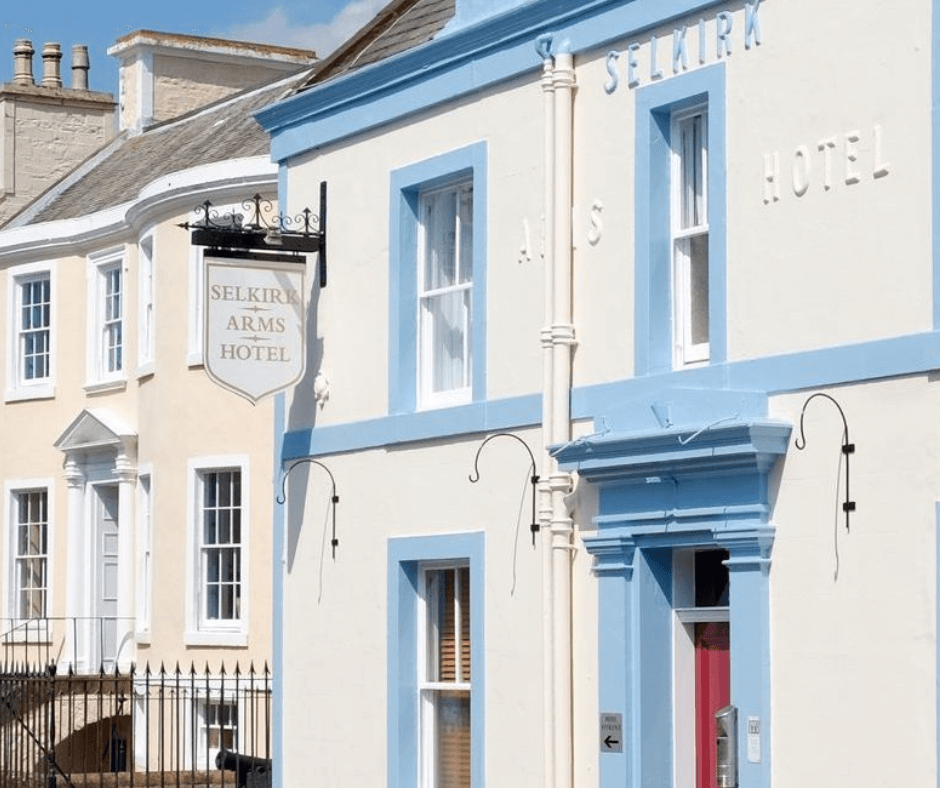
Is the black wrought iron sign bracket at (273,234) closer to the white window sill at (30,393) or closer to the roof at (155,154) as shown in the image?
the roof at (155,154)

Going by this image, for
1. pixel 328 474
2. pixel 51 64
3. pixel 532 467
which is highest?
pixel 51 64

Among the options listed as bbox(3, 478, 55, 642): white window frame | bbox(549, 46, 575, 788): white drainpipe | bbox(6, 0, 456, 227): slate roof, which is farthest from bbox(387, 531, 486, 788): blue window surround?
bbox(3, 478, 55, 642): white window frame

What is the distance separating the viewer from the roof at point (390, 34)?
1784cm

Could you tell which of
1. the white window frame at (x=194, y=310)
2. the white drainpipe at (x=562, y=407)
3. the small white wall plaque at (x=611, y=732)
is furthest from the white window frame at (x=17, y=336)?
the small white wall plaque at (x=611, y=732)

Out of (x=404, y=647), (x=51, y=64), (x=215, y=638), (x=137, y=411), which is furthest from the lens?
(x=51, y=64)

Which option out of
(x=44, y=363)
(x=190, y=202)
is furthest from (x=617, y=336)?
(x=44, y=363)

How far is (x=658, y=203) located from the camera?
14.2 m

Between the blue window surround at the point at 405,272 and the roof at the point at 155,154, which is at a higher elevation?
the roof at the point at 155,154

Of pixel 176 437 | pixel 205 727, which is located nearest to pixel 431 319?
pixel 176 437

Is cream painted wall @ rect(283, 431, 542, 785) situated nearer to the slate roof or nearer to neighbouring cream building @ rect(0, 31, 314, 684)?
neighbouring cream building @ rect(0, 31, 314, 684)

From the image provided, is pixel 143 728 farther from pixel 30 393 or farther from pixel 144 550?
pixel 30 393

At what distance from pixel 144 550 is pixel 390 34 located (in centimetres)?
907

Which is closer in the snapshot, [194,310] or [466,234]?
[466,234]

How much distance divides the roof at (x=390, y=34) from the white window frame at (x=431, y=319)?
141 centimetres
